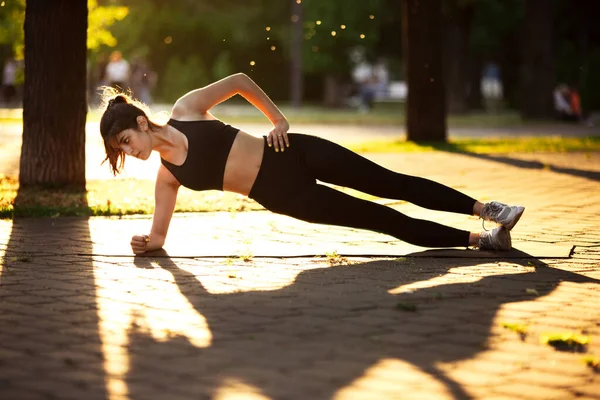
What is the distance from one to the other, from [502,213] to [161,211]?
2.22 meters

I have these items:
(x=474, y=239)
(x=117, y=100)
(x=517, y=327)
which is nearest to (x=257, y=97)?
(x=117, y=100)

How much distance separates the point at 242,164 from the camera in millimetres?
7180

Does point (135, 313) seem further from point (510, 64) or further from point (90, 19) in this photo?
point (510, 64)

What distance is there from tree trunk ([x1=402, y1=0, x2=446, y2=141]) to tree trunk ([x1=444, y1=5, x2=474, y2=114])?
18499 mm

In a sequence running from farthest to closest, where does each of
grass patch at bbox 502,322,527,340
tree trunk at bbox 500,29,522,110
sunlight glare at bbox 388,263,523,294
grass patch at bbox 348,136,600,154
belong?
tree trunk at bbox 500,29,522,110 → grass patch at bbox 348,136,600,154 → sunlight glare at bbox 388,263,523,294 → grass patch at bbox 502,322,527,340

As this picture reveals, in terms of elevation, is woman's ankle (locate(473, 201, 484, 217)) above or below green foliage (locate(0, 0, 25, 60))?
below

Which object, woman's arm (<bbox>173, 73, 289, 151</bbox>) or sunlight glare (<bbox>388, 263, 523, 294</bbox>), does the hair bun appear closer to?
woman's arm (<bbox>173, 73, 289, 151</bbox>)

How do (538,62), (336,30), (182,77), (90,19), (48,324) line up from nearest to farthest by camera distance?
(48,324), (90,19), (538,62), (336,30), (182,77)

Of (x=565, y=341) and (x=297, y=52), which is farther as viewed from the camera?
(x=297, y=52)

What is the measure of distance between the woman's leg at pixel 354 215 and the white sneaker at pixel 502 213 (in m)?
0.32

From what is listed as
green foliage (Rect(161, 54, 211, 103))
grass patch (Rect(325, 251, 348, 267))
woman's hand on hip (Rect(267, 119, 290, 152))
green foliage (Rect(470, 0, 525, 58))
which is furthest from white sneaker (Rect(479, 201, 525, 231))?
green foliage (Rect(161, 54, 211, 103))

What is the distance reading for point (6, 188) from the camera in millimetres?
12156

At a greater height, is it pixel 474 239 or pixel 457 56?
pixel 457 56

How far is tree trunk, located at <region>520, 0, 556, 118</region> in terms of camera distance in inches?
1287
